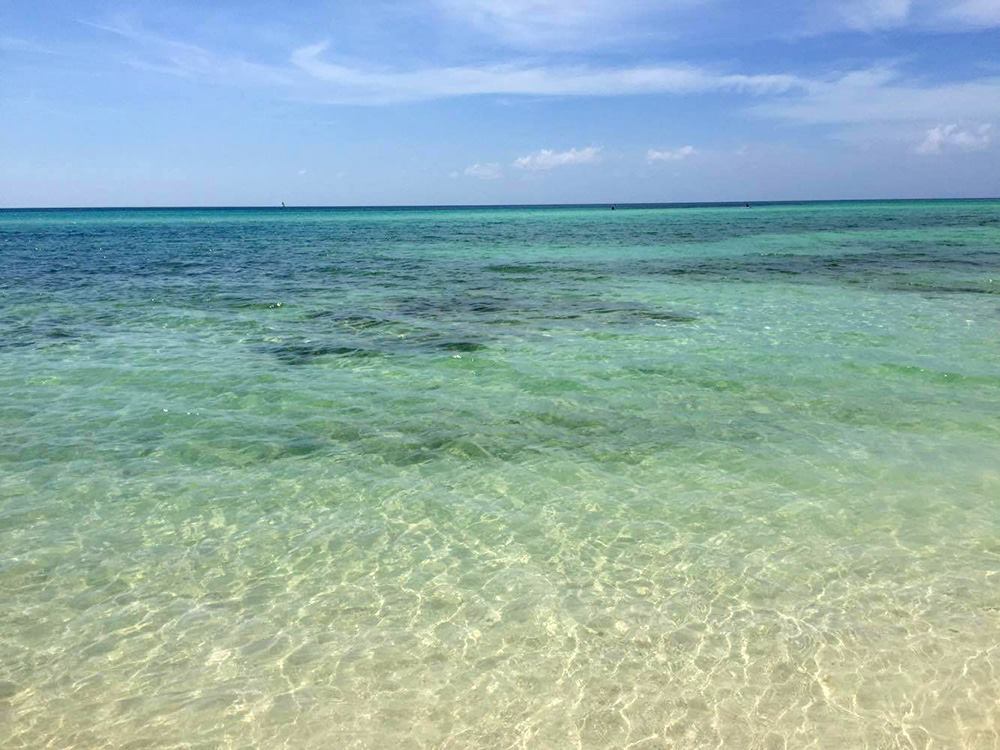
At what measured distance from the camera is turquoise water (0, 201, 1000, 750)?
5.16m

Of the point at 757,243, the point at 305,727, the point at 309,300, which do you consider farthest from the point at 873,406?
the point at 757,243

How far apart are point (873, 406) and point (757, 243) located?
39.7 meters

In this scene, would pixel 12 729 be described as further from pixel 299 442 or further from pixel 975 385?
pixel 975 385

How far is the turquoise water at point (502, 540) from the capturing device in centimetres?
516

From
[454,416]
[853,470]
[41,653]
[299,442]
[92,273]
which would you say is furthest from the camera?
[92,273]

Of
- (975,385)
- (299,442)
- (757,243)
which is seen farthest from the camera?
(757,243)

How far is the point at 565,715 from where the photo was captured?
5.09m

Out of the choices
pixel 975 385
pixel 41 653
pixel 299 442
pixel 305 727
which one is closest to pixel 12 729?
pixel 41 653

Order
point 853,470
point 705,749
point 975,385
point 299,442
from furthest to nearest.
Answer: point 975,385
point 299,442
point 853,470
point 705,749

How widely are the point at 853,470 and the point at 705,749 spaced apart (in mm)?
5255

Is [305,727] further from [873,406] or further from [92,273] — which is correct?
[92,273]

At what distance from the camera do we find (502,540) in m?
7.45

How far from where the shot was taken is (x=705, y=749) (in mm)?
4797

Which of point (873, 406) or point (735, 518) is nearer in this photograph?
point (735, 518)
